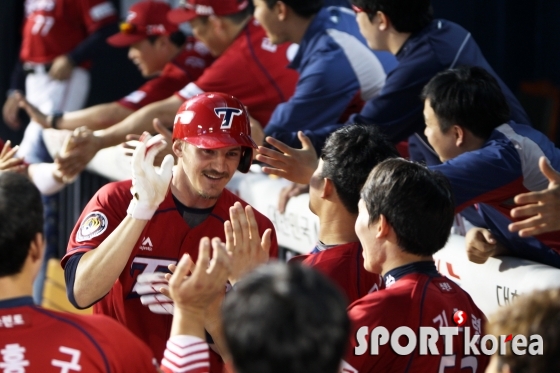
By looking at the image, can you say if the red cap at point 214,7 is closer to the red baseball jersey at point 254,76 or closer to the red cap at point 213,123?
the red baseball jersey at point 254,76

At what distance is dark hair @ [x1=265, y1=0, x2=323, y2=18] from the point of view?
4.75 m

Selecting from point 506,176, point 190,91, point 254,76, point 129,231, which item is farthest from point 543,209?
point 190,91

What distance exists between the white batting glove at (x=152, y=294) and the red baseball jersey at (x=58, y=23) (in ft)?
16.2

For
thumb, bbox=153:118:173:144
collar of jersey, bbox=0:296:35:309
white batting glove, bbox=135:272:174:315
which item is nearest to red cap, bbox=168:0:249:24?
thumb, bbox=153:118:173:144

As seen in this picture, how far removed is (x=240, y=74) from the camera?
5.08 metres

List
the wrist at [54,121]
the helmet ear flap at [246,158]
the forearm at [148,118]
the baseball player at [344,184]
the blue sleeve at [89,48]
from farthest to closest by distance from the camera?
the blue sleeve at [89,48], the wrist at [54,121], the forearm at [148,118], the helmet ear flap at [246,158], the baseball player at [344,184]

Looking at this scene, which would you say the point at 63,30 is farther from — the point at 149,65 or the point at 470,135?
the point at 470,135

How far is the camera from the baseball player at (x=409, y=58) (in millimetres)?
3947

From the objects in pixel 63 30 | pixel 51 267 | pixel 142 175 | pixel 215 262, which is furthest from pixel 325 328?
pixel 63 30

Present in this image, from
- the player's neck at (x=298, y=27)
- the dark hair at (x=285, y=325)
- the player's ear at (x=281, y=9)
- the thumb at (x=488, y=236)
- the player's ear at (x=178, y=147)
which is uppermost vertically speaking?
the dark hair at (x=285, y=325)

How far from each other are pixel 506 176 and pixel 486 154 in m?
0.10

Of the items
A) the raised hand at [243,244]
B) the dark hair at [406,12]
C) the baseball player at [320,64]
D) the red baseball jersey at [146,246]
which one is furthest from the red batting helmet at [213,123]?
the baseball player at [320,64]

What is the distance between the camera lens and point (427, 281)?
8.06 ft

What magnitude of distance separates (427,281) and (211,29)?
3.28 meters
